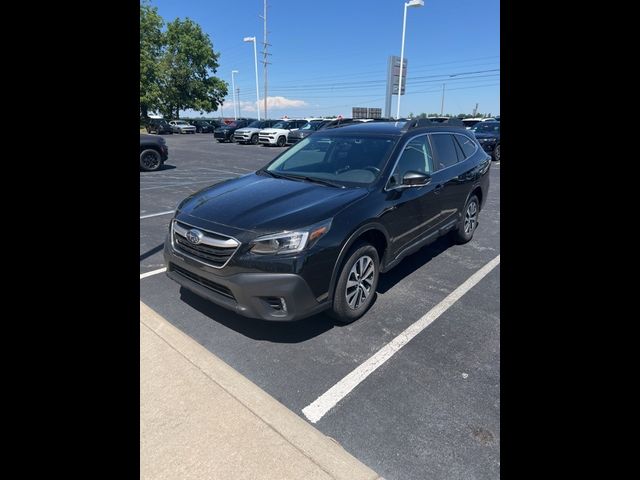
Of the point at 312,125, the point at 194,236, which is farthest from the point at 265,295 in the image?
the point at 312,125

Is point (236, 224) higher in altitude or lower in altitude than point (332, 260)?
higher

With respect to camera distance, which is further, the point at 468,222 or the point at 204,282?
the point at 468,222

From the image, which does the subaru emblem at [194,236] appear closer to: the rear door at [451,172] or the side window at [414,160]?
the side window at [414,160]

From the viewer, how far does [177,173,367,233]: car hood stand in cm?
298

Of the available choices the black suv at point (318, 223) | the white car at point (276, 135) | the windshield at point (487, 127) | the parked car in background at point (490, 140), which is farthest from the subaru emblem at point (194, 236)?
the white car at point (276, 135)

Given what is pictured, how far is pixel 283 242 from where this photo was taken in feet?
9.34

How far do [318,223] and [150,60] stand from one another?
172 ft

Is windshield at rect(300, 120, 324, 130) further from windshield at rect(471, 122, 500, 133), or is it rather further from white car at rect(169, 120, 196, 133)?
white car at rect(169, 120, 196, 133)

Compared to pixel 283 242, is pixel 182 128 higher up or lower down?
higher up

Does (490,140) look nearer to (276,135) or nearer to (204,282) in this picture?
(276,135)
